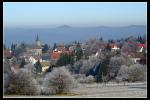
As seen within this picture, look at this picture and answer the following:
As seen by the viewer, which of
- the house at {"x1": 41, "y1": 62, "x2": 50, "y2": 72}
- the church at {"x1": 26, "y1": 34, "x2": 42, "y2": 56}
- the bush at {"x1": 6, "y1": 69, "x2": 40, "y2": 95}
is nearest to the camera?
the bush at {"x1": 6, "y1": 69, "x2": 40, "y2": 95}

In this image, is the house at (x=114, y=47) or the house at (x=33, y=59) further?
the house at (x=114, y=47)

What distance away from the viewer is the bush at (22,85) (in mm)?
8469

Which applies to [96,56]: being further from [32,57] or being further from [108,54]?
[32,57]

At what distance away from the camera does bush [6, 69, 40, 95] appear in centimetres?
847

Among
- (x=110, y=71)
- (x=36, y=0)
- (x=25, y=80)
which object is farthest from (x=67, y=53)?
(x=36, y=0)

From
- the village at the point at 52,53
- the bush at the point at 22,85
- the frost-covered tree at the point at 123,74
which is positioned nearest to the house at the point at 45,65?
the village at the point at 52,53

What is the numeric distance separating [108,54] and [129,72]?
378 centimetres

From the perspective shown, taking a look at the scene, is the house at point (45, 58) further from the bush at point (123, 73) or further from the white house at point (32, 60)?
the bush at point (123, 73)

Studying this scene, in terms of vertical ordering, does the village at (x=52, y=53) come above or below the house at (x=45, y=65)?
above

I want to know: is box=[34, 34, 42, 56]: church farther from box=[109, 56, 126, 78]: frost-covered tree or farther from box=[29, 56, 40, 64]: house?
box=[109, 56, 126, 78]: frost-covered tree

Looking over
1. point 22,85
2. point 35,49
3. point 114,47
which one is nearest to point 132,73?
point 35,49

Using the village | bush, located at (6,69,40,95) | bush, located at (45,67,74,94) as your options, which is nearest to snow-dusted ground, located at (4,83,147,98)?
bush, located at (45,67,74,94)

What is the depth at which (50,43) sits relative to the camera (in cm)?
1925

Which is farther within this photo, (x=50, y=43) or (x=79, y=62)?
(x=50, y=43)
